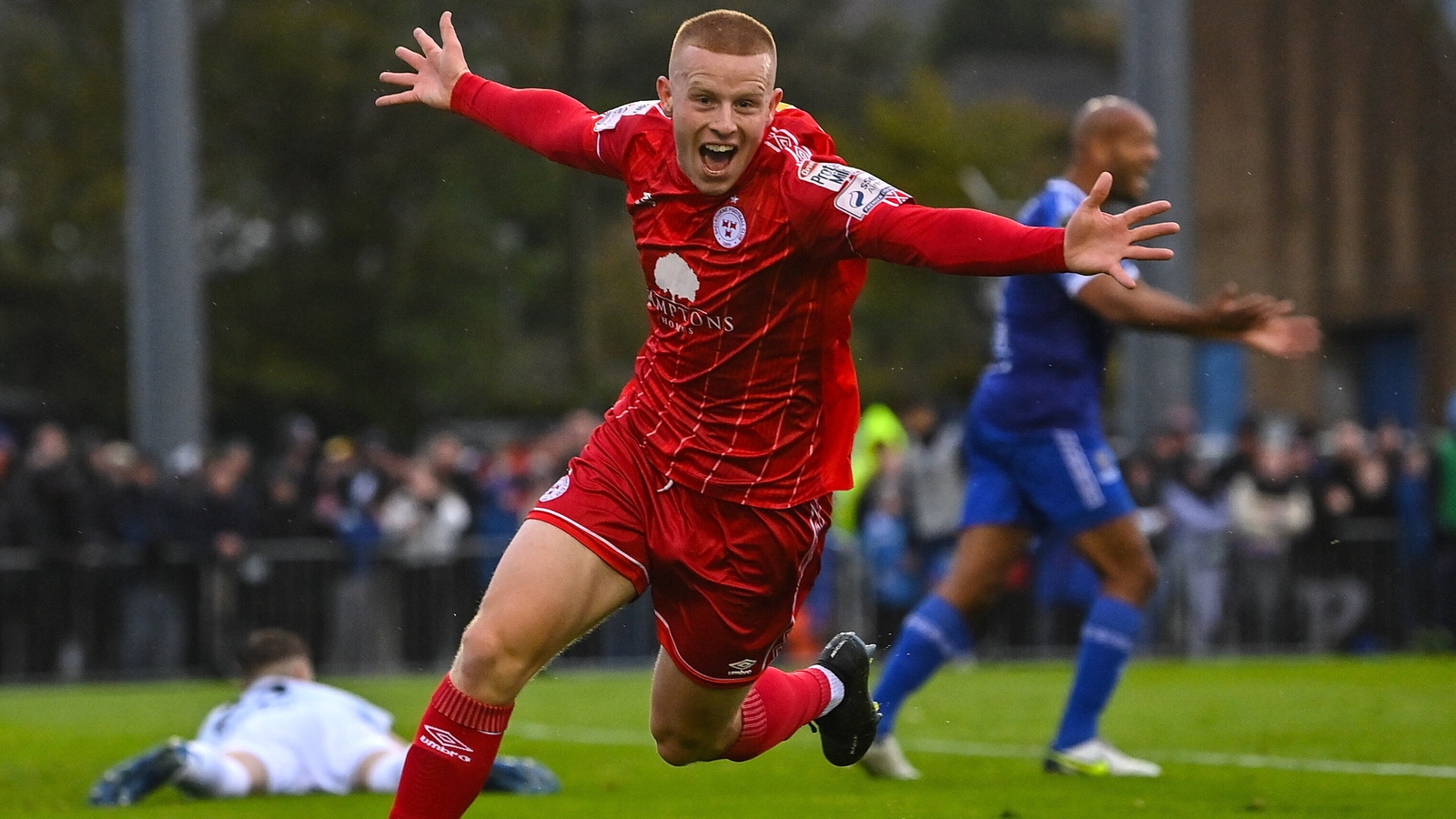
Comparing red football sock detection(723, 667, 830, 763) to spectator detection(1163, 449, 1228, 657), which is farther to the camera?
spectator detection(1163, 449, 1228, 657)

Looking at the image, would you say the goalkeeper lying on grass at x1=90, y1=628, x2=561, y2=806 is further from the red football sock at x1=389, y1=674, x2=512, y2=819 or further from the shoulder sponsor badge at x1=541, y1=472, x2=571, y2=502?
the red football sock at x1=389, y1=674, x2=512, y2=819

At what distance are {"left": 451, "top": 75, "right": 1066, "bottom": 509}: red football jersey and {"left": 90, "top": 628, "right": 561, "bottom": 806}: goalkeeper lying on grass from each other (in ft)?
9.34

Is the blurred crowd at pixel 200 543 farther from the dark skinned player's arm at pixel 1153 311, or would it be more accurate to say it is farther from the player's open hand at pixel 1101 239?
the player's open hand at pixel 1101 239

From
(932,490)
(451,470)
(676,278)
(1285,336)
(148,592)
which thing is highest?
(676,278)

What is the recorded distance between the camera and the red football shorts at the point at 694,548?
583 cm

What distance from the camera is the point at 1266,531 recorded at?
1783cm

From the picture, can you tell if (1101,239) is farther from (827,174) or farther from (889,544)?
(889,544)

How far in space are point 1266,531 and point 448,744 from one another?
43.7 feet

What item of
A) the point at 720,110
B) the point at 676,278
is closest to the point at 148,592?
the point at 676,278

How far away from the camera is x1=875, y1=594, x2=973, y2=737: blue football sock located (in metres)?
8.70

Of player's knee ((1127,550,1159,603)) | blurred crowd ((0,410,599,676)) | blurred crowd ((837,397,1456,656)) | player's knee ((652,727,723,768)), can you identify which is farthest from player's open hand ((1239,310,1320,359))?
blurred crowd ((0,410,599,676))

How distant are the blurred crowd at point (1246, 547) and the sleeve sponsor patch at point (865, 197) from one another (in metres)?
12.1


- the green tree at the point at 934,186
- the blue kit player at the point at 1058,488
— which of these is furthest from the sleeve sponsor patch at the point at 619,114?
the green tree at the point at 934,186

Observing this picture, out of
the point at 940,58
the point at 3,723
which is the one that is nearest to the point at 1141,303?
the point at 3,723
